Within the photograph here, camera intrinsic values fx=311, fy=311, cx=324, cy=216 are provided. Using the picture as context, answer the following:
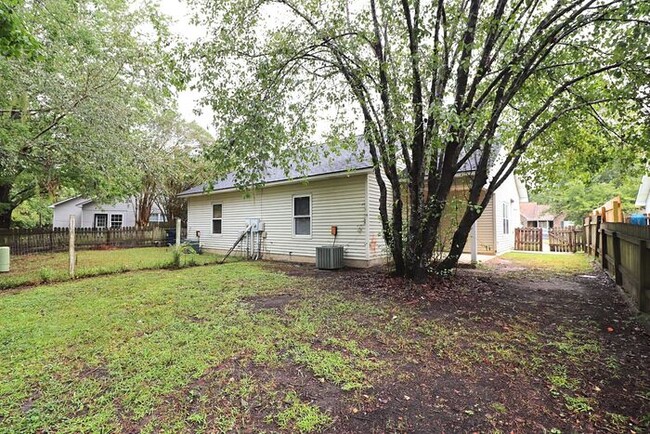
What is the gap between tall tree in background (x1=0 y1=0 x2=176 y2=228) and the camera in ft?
25.6

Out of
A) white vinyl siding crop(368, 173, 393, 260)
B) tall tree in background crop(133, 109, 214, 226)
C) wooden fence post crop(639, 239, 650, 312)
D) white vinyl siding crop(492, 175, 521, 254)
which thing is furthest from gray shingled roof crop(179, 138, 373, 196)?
tall tree in background crop(133, 109, 214, 226)

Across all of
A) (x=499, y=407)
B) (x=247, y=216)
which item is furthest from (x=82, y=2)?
(x=499, y=407)

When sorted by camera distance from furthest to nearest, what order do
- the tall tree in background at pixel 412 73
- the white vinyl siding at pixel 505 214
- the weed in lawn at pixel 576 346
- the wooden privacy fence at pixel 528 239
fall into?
1. the wooden privacy fence at pixel 528 239
2. the white vinyl siding at pixel 505 214
3. the tall tree in background at pixel 412 73
4. the weed in lawn at pixel 576 346

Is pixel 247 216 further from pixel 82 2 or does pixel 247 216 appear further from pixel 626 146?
pixel 626 146

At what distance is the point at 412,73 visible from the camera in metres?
5.85

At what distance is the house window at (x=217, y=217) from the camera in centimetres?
1366

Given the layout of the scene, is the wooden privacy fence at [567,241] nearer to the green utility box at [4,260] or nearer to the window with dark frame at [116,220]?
the green utility box at [4,260]

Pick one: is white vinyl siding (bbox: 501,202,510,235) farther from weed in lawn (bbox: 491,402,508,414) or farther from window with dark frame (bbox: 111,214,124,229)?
window with dark frame (bbox: 111,214,124,229)

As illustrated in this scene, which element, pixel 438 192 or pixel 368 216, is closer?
pixel 438 192

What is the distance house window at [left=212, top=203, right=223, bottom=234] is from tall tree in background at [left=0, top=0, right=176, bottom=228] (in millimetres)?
3757

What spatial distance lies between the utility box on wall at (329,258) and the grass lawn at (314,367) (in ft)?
11.2

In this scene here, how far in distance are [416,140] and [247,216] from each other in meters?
8.00

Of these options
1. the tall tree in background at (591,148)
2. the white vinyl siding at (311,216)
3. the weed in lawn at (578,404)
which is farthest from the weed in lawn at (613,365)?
the white vinyl siding at (311,216)

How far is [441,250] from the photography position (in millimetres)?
6949
